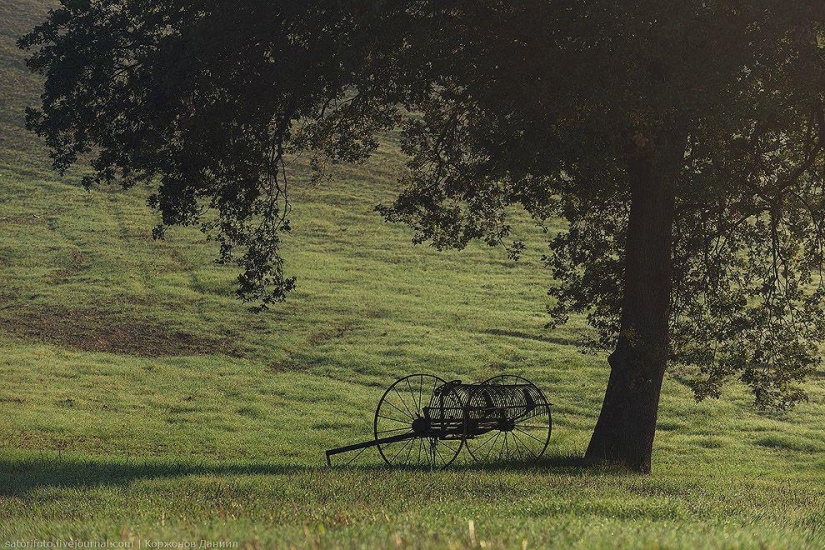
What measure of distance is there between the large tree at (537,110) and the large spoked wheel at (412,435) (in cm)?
327

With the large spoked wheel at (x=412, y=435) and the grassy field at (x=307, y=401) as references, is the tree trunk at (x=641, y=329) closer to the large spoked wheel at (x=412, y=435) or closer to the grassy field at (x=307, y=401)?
the grassy field at (x=307, y=401)

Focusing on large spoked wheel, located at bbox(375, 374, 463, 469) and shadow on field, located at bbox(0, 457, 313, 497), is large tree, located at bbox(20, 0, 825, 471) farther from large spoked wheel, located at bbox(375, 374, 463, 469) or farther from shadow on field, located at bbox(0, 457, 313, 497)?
shadow on field, located at bbox(0, 457, 313, 497)

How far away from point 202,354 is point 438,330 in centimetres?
970

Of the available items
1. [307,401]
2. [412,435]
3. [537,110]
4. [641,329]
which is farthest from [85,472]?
[307,401]

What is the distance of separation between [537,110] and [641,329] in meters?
4.81

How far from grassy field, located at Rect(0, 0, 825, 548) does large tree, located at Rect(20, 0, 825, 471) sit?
3.67 meters

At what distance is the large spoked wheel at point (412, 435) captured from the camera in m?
18.6

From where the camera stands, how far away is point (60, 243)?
51.9m

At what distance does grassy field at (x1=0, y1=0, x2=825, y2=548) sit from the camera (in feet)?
28.6

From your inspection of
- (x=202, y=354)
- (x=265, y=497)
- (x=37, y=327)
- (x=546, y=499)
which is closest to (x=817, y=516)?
(x=546, y=499)

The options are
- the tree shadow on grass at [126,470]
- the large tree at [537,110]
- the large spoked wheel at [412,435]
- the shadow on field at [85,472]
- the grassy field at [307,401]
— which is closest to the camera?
the grassy field at [307,401]

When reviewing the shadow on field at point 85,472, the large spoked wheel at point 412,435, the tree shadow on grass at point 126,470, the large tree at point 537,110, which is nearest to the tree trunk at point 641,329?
the large tree at point 537,110

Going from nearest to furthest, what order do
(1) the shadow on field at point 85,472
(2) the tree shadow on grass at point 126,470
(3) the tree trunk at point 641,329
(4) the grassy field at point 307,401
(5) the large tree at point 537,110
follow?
(4) the grassy field at point 307,401
(1) the shadow on field at point 85,472
(2) the tree shadow on grass at point 126,470
(5) the large tree at point 537,110
(3) the tree trunk at point 641,329

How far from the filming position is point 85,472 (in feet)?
54.2
